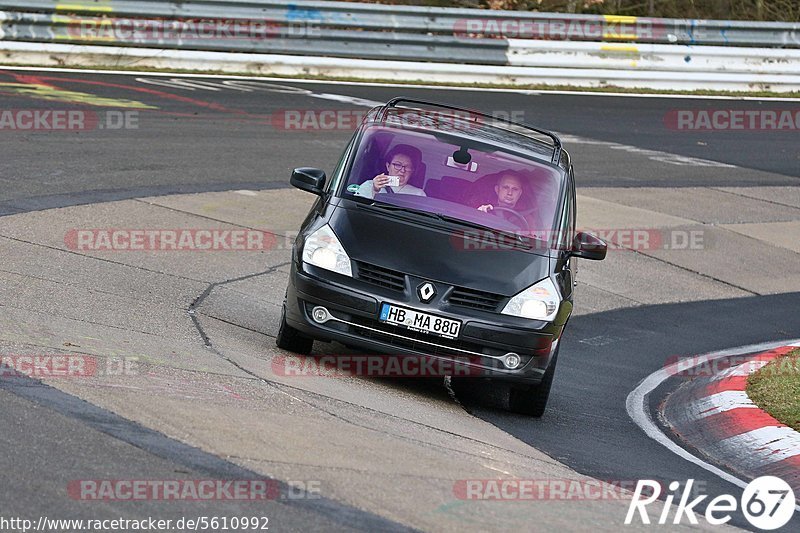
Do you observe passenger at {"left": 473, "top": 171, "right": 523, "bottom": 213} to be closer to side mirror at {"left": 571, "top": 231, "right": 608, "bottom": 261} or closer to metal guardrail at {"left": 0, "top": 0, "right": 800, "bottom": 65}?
side mirror at {"left": 571, "top": 231, "right": 608, "bottom": 261}

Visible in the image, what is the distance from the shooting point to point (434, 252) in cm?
793

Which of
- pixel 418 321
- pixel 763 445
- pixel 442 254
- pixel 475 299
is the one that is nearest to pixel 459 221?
pixel 442 254

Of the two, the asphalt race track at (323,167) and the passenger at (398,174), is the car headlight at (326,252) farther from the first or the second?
the asphalt race track at (323,167)

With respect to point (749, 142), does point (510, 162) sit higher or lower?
higher

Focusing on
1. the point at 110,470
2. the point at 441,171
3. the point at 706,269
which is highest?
the point at 441,171

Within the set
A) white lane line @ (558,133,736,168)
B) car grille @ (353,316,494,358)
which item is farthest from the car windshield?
white lane line @ (558,133,736,168)

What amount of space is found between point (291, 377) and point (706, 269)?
7548 millimetres

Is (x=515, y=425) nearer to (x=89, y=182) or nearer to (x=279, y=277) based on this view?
(x=279, y=277)

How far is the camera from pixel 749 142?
22.5 meters

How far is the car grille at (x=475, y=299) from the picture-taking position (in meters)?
7.75

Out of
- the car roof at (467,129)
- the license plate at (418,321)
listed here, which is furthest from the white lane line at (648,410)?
the car roof at (467,129)

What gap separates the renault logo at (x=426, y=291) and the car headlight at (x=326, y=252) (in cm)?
45

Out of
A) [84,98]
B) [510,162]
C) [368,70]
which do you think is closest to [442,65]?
[368,70]

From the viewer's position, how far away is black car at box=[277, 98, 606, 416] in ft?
25.3
